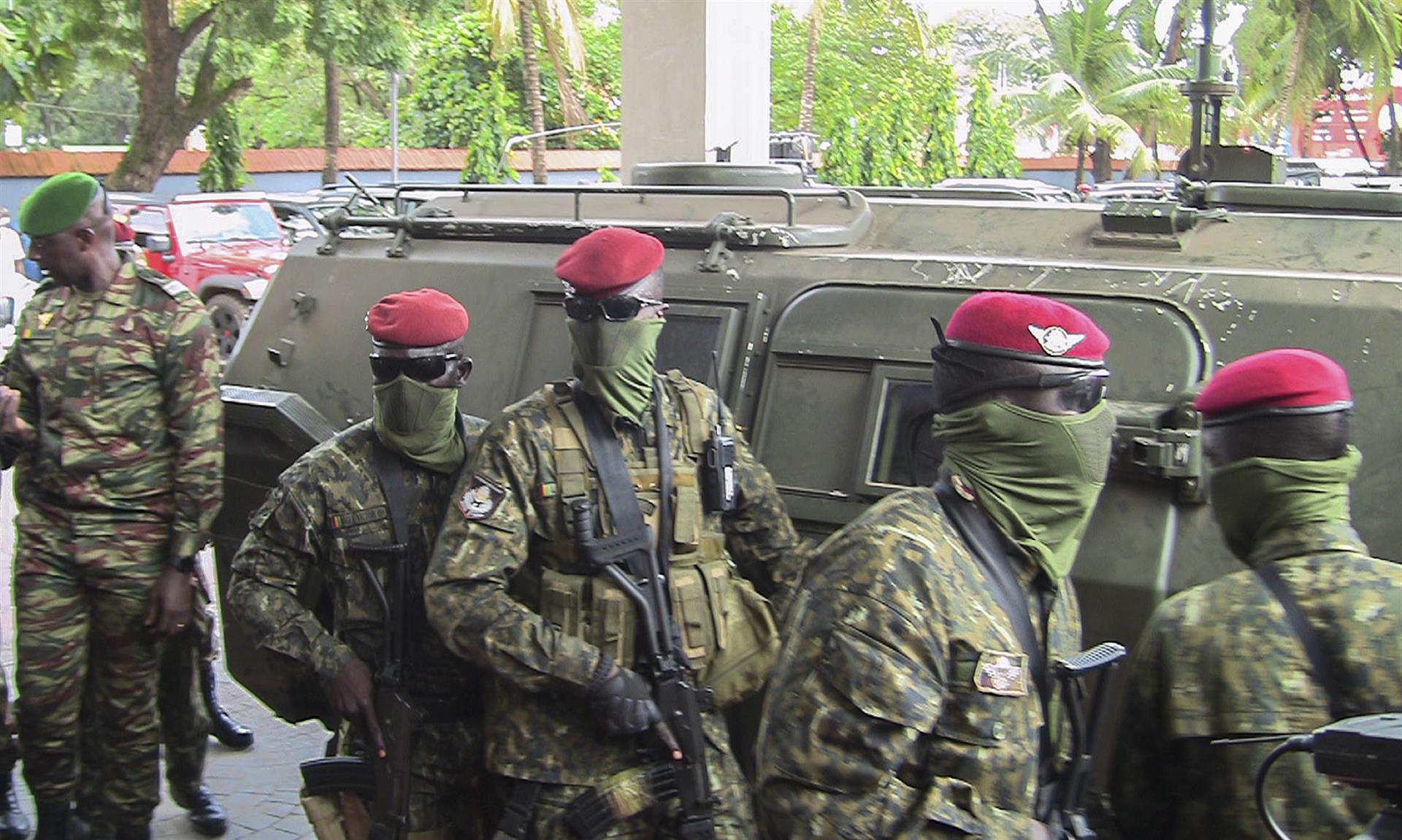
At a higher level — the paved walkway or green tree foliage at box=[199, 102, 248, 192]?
green tree foliage at box=[199, 102, 248, 192]

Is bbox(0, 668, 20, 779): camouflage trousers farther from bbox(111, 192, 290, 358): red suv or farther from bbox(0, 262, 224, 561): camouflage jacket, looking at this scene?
bbox(111, 192, 290, 358): red suv

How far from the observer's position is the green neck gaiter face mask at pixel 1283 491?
226 centimetres

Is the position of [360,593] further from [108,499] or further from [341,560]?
[108,499]

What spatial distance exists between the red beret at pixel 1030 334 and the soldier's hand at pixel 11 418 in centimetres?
326

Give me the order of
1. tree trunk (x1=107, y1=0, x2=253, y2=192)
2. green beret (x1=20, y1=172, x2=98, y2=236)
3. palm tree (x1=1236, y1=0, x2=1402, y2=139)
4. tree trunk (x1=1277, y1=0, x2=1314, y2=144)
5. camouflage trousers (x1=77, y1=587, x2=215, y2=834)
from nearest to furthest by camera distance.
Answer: green beret (x1=20, y1=172, x2=98, y2=236) < camouflage trousers (x1=77, y1=587, x2=215, y2=834) < tree trunk (x1=107, y1=0, x2=253, y2=192) < tree trunk (x1=1277, y1=0, x2=1314, y2=144) < palm tree (x1=1236, y1=0, x2=1402, y2=139)

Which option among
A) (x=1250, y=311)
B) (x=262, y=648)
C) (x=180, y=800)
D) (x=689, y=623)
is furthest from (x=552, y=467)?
(x=180, y=800)

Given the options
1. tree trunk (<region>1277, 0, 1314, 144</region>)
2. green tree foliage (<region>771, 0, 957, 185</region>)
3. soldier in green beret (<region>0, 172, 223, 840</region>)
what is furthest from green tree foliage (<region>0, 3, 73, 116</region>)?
tree trunk (<region>1277, 0, 1314, 144</region>)

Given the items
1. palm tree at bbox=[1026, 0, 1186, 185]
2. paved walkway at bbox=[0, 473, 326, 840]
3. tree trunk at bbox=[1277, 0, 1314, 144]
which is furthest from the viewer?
palm tree at bbox=[1026, 0, 1186, 185]

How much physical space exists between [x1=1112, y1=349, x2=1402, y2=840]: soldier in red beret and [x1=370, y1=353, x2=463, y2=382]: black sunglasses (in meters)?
1.91

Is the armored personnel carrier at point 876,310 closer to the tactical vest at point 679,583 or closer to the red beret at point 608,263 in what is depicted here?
the tactical vest at point 679,583

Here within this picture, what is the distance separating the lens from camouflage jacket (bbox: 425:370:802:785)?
316 cm

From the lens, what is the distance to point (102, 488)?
454 centimetres

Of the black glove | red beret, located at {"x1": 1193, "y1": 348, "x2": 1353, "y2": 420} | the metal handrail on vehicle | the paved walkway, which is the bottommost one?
the paved walkway

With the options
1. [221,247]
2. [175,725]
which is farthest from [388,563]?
[221,247]
